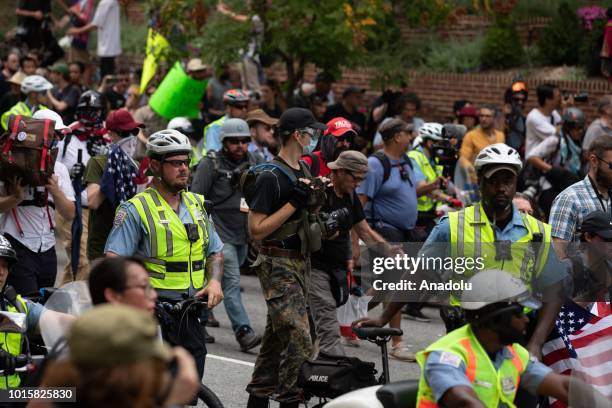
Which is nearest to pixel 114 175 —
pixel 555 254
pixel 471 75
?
pixel 555 254

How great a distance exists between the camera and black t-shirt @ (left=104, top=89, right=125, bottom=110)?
62.5 ft

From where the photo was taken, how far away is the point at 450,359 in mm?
5266

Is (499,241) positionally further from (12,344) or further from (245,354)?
(245,354)

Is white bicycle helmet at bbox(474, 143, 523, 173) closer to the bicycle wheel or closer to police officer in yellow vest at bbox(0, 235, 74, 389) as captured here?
the bicycle wheel

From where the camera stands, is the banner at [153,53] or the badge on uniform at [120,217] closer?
the badge on uniform at [120,217]

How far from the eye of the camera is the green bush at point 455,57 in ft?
66.3

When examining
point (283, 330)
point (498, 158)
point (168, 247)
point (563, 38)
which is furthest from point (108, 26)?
point (498, 158)

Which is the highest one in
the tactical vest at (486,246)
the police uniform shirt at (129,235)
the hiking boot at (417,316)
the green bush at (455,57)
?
the tactical vest at (486,246)

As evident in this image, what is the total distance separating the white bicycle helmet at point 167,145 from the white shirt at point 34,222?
165 cm

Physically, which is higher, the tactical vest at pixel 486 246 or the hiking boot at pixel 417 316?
the tactical vest at pixel 486 246

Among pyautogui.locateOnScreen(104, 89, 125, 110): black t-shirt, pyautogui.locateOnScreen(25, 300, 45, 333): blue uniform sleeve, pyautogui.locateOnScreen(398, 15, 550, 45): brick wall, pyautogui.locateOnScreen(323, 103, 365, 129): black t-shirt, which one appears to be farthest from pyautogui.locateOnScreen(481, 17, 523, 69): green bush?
pyautogui.locateOnScreen(25, 300, 45, 333): blue uniform sleeve

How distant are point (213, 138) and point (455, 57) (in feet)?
27.3

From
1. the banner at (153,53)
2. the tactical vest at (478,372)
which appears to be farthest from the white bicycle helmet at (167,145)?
the banner at (153,53)

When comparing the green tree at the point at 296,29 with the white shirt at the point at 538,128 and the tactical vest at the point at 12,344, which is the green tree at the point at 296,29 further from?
the tactical vest at the point at 12,344
